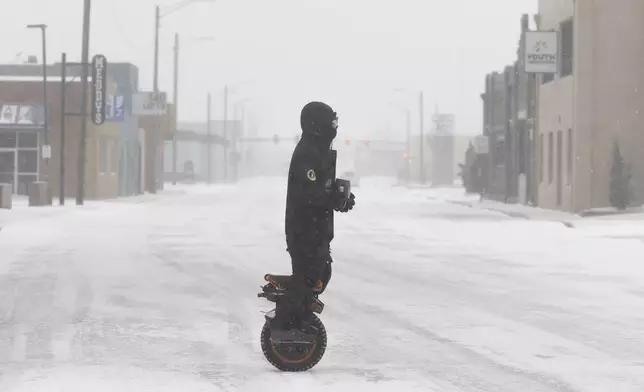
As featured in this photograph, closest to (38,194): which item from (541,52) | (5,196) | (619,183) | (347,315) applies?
(5,196)

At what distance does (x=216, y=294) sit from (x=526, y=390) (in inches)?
312

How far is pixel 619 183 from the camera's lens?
44.0 m

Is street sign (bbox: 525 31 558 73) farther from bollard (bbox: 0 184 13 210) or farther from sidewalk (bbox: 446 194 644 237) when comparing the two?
bollard (bbox: 0 184 13 210)

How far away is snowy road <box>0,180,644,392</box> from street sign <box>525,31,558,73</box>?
19504 millimetres

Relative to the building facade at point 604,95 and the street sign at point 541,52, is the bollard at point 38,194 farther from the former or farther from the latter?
the building facade at point 604,95

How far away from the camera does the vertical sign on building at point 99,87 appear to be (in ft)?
193

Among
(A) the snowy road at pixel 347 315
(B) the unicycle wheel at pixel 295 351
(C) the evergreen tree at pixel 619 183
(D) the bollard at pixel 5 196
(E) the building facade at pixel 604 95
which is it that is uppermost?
(E) the building facade at pixel 604 95

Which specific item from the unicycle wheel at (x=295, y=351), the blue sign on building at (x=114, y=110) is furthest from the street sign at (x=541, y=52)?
the unicycle wheel at (x=295, y=351)

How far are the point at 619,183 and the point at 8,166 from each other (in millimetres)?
34872

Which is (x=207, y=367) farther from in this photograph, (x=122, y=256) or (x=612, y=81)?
(x=612, y=81)

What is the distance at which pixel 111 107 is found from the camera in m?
66.0

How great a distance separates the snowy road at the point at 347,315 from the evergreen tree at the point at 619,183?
1413 cm

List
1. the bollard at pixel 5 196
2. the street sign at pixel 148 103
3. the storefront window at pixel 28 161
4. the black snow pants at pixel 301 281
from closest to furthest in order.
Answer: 1. the black snow pants at pixel 301 281
2. the bollard at pixel 5 196
3. the storefront window at pixel 28 161
4. the street sign at pixel 148 103

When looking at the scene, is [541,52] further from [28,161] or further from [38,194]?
[28,161]
